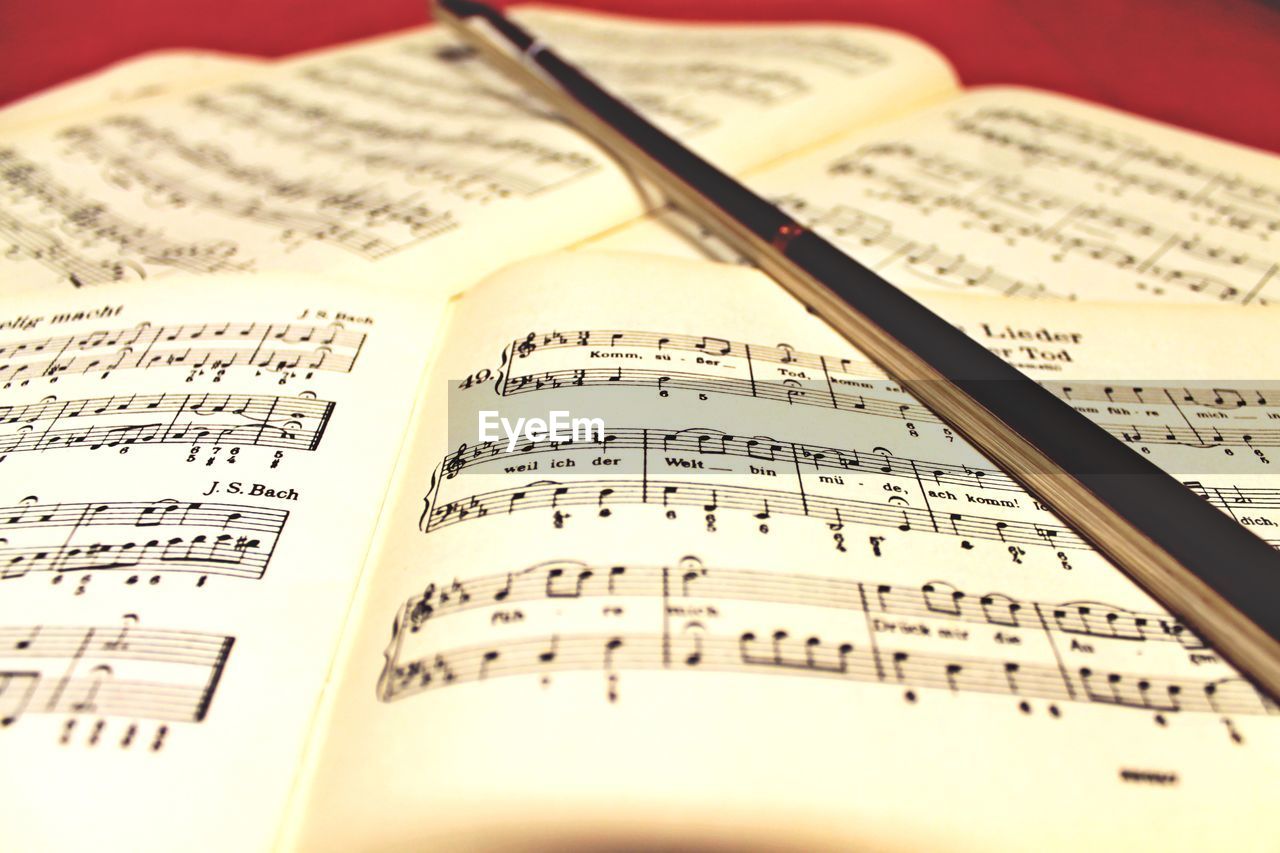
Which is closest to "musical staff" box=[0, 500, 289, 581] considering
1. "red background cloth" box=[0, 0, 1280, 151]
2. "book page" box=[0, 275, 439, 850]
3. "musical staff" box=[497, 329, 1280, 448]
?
"book page" box=[0, 275, 439, 850]

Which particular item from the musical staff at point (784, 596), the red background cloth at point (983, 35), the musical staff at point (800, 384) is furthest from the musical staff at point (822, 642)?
the red background cloth at point (983, 35)

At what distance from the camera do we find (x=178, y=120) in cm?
80

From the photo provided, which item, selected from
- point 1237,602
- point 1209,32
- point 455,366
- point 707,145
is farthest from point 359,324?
point 1209,32

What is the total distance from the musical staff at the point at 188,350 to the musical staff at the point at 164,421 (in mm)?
25

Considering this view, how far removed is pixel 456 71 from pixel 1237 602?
83 cm

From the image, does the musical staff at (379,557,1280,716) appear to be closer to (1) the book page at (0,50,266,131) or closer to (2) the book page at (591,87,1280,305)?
(2) the book page at (591,87,1280,305)

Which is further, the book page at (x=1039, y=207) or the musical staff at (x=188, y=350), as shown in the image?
the book page at (x=1039, y=207)

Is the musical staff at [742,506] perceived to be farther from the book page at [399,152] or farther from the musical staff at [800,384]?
the book page at [399,152]

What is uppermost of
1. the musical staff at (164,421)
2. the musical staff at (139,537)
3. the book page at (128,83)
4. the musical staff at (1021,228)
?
the book page at (128,83)

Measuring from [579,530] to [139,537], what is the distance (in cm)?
21

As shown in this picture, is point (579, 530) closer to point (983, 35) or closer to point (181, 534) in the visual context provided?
point (181, 534)

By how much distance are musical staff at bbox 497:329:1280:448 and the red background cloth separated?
463 millimetres

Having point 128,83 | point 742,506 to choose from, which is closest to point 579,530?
point 742,506

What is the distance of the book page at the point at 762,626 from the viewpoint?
318 mm
